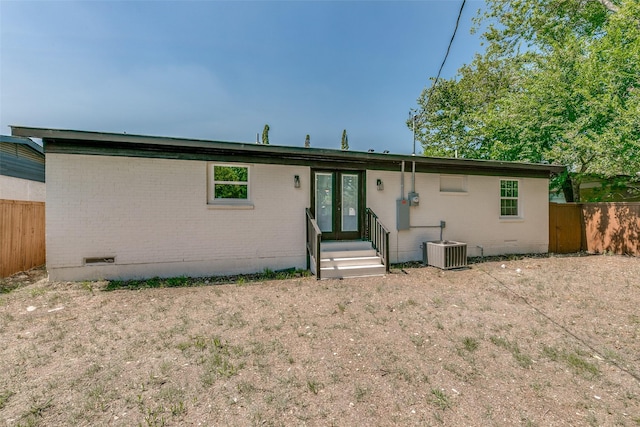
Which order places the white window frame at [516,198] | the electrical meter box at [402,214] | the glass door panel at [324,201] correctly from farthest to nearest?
the white window frame at [516,198] → the electrical meter box at [402,214] → the glass door panel at [324,201]

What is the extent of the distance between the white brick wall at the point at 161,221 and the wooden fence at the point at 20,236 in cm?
170

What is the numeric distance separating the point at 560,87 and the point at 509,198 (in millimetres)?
5258

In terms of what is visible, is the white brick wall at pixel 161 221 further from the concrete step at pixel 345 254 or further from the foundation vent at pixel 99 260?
the concrete step at pixel 345 254

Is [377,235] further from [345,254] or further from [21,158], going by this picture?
[21,158]

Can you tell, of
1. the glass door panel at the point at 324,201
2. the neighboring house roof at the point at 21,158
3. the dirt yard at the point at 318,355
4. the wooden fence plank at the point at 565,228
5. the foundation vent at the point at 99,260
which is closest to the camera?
the dirt yard at the point at 318,355

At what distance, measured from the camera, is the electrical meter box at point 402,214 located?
26.4ft

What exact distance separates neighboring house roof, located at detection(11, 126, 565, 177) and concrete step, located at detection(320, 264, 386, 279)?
282cm

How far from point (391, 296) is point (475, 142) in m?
13.7

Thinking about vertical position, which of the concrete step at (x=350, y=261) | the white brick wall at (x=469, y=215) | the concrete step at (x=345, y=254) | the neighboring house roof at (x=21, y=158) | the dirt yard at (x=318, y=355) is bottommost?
the dirt yard at (x=318, y=355)

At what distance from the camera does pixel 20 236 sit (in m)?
6.75

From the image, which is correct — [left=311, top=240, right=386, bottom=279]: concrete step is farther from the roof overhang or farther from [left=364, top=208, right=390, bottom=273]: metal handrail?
the roof overhang

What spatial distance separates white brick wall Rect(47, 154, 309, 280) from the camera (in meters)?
5.81

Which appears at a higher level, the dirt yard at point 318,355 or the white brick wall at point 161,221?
the white brick wall at point 161,221

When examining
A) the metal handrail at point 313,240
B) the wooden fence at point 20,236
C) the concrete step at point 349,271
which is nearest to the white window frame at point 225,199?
the metal handrail at point 313,240
